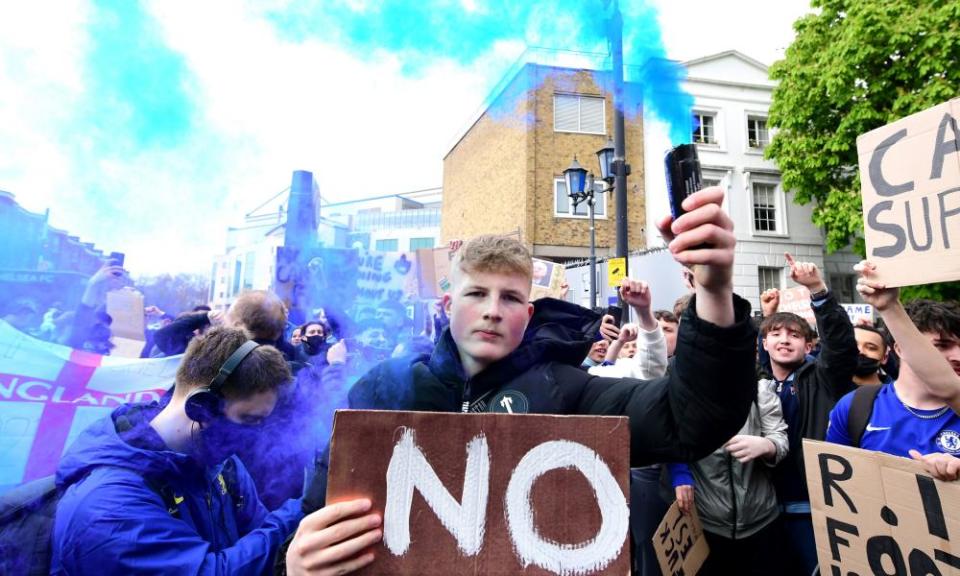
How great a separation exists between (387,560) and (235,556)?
29.0 inches

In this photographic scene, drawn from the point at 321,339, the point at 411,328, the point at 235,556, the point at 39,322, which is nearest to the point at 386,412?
the point at 235,556

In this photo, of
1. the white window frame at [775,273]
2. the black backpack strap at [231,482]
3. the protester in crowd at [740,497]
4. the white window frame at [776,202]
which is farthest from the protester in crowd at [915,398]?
the white window frame at [776,202]

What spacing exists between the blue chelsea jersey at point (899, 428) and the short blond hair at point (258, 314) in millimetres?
3017

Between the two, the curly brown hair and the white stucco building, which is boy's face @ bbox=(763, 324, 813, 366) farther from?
the white stucco building

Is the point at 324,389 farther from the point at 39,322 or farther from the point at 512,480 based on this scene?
the point at 512,480

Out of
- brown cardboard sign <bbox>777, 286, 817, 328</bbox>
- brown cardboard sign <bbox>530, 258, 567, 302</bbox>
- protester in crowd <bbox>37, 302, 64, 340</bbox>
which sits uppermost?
brown cardboard sign <bbox>530, 258, 567, 302</bbox>

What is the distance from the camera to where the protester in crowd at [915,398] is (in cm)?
204

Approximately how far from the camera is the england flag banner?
212 cm

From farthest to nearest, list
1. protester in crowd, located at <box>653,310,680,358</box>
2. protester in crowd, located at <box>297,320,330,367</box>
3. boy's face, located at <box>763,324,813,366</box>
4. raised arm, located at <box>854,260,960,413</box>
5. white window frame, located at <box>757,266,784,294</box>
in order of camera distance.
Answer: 1. white window frame, located at <box>757,266,784,294</box>
2. protester in crowd, located at <box>653,310,680,358</box>
3. protester in crowd, located at <box>297,320,330,367</box>
4. boy's face, located at <box>763,324,813,366</box>
5. raised arm, located at <box>854,260,960,413</box>

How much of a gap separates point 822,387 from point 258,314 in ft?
10.7

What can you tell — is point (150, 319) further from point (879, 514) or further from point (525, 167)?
point (525, 167)

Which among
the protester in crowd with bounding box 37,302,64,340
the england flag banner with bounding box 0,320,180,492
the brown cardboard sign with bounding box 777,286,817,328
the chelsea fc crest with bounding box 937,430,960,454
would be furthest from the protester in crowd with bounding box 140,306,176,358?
the brown cardboard sign with bounding box 777,286,817,328

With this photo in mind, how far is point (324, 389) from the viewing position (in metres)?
2.68

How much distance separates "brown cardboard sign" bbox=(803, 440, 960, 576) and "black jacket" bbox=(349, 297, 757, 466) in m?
1.38
